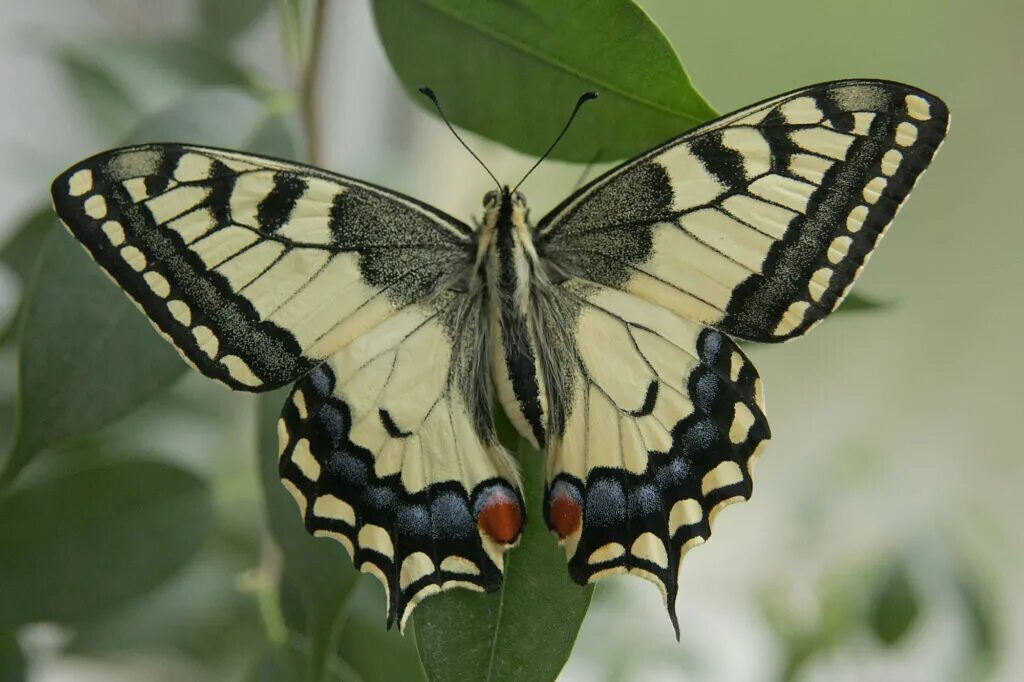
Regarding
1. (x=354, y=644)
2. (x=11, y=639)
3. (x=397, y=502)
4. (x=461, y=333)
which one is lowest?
(x=11, y=639)

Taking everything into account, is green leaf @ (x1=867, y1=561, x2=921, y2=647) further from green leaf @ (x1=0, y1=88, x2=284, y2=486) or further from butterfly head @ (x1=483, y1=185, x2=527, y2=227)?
green leaf @ (x1=0, y1=88, x2=284, y2=486)

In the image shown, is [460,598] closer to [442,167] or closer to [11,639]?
[11,639]

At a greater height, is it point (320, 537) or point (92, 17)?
point (92, 17)

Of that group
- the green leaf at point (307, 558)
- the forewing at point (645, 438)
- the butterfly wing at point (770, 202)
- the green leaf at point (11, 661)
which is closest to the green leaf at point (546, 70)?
A: the butterfly wing at point (770, 202)

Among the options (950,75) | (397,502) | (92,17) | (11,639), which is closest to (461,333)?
(397,502)

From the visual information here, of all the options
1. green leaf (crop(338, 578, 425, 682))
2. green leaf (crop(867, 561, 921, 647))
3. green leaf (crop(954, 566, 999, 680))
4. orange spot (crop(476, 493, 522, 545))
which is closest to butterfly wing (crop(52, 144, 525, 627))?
orange spot (crop(476, 493, 522, 545))

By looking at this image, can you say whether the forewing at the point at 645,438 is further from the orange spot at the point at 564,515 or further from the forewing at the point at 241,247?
the forewing at the point at 241,247
